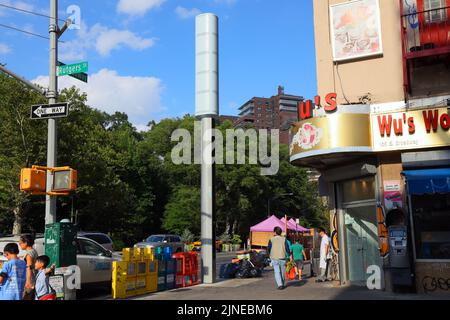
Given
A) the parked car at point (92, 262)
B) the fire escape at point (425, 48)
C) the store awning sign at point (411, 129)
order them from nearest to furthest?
the store awning sign at point (411, 129)
the fire escape at point (425, 48)
the parked car at point (92, 262)

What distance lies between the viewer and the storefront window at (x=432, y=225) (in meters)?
12.2

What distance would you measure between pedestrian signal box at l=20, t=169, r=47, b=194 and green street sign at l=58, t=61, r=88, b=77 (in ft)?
8.97

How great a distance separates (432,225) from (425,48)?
4.60 m

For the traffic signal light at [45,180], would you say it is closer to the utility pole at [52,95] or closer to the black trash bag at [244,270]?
the utility pole at [52,95]

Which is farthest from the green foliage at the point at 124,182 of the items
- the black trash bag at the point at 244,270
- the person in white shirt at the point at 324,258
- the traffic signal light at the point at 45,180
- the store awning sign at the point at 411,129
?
the store awning sign at the point at 411,129

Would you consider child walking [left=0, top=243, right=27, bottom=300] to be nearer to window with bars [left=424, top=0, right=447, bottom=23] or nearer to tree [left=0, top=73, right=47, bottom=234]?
window with bars [left=424, top=0, right=447, bottom=23]

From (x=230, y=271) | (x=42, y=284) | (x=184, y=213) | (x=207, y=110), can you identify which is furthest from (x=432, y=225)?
(x=184, y=213)

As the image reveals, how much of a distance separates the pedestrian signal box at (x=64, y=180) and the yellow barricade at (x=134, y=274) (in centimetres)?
264

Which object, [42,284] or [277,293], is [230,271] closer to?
[277,293]

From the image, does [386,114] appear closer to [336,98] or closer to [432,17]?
[336,98]

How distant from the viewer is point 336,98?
558 inches
